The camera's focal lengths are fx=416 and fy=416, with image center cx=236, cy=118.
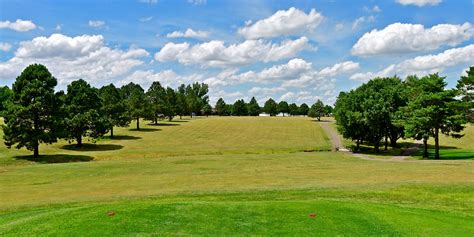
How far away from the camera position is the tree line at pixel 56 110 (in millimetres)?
57625

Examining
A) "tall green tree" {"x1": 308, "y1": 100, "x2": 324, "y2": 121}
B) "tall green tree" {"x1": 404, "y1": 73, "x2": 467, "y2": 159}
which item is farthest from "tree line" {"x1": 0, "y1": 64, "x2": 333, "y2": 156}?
"tall green tree" {"x1": 308, "y1": 100, "x2": 324, "y2": 121}

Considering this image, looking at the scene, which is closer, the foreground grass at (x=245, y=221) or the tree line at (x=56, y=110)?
the foreground grass at (x=245, y=221)

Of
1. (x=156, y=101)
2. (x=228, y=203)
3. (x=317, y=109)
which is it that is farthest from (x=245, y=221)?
(x=317, y=109)

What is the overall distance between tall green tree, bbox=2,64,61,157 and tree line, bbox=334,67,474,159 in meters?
49.4

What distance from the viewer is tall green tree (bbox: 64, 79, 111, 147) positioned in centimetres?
7669

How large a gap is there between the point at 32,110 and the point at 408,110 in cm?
5679

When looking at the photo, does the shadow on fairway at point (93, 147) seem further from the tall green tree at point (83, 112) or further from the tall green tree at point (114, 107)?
the tall green tree at point (114, 107)

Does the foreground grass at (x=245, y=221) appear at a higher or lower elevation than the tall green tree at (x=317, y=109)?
lower

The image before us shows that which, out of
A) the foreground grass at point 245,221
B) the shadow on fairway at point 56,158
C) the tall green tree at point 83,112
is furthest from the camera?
the tall green tree at point 83,112

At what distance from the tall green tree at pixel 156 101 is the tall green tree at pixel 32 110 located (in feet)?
181

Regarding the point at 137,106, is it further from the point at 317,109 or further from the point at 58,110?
the point at 317,109

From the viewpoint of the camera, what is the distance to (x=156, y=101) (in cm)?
12962

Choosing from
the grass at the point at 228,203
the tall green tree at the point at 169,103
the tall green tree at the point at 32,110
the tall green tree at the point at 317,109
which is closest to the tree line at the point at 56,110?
the tall green tree at the point at 32,110

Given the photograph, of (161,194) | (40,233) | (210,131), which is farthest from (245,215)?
(210,131)
